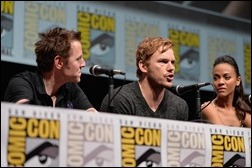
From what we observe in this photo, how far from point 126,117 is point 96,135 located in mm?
120

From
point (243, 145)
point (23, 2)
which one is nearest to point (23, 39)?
point (23, 2)

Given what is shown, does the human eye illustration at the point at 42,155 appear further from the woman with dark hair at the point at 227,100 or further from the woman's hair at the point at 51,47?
the woman with dark hair at the point at 227,100

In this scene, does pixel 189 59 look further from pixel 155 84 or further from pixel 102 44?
pixel 155 84

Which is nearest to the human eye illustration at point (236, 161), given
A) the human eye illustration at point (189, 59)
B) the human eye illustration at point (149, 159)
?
the human eye illustration at point (149, 159)

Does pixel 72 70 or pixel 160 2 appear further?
pixel 160 2

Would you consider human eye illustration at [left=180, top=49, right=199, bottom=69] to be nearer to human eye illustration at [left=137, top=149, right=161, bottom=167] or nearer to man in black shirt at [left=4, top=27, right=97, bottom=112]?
man in black shirt at [left=4, top=27, right=97, bottom=112]

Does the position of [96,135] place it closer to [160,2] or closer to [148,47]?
[148,47]

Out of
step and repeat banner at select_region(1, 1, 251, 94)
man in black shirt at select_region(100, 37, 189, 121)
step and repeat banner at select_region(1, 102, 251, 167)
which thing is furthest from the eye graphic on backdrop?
step and repeat banner at select_region(1, 102, 251, 167)

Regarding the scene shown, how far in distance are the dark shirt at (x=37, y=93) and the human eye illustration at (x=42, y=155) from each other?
74cm

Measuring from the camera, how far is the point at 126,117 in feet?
5.24

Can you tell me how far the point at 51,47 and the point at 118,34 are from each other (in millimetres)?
1737

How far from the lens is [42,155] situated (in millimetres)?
1452

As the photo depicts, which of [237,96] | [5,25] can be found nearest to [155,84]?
[237,96]

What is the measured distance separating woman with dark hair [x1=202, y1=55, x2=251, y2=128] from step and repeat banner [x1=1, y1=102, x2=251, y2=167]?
4.21 ft
